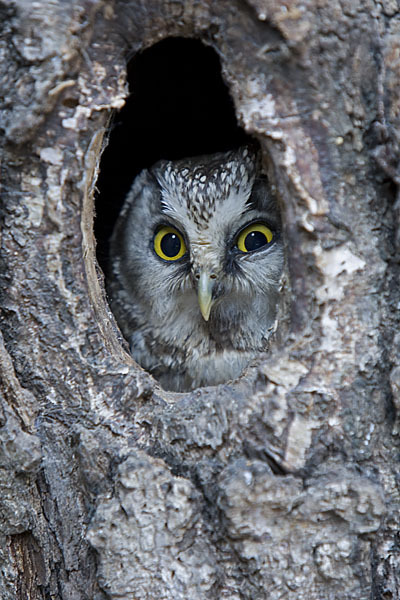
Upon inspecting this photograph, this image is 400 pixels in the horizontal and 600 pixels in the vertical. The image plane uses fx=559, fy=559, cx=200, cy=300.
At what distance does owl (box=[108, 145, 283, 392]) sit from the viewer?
8.13ft

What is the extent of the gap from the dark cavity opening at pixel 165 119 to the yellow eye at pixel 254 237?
0.66 meters

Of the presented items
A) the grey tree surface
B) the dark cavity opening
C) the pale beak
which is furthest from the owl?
the grey tree surface

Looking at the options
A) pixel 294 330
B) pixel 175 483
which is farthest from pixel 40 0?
pixel 175 483

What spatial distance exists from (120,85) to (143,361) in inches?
62.3

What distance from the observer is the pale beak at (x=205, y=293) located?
237cm

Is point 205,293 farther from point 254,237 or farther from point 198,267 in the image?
point 254,237

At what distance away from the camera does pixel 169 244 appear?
2771 mm

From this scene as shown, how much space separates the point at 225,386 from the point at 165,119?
223cm

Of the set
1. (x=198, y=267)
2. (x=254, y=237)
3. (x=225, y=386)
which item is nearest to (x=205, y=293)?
(x=198, y=267)

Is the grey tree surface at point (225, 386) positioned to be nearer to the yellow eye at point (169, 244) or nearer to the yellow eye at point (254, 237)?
the yellow eye at point (254, 237)

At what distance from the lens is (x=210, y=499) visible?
5.08 ft

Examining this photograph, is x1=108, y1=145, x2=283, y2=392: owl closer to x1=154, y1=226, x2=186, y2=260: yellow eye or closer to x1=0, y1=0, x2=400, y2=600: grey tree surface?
x1=154, y1=226, x2=186, y2=260: yellow eye

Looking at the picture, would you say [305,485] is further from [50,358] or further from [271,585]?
[50,358]

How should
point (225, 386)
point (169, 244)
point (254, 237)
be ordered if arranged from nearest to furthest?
point (225, 386)
point (254, 237)
point (169, 244)
